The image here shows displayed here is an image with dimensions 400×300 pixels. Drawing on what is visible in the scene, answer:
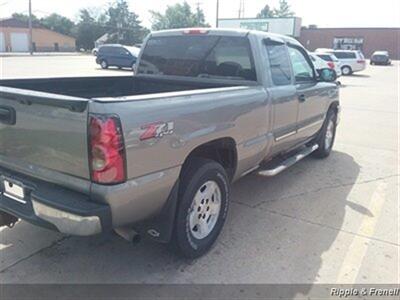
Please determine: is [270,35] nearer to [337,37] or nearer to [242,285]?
[242,285]

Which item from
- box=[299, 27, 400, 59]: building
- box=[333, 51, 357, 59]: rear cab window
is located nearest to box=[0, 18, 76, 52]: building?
box=[299, 27, 400, 59]: building

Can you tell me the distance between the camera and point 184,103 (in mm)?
3027

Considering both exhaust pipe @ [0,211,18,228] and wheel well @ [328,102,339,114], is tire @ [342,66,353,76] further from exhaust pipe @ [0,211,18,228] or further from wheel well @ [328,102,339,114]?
exhaust pipe @ [0,211,18,228]

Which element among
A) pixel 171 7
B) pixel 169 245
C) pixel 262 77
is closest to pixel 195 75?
pixel 262 77

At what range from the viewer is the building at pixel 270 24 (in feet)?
186

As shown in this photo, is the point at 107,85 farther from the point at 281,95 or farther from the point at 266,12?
the point at 266,12

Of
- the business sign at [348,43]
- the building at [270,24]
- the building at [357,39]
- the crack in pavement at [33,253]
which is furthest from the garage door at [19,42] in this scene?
the crack in pavement at [33,253]

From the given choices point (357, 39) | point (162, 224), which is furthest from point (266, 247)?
point (357, 39)

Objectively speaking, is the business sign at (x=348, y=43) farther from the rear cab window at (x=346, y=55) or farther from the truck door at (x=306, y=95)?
the truck door at (x=306, y=95)

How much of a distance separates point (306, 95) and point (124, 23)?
90.1 meters

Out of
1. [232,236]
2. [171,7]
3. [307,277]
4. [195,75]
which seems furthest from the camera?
[171,7]

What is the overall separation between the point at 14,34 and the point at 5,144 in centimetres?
7359

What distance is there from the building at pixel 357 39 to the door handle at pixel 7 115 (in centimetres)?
6694

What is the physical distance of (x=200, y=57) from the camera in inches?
185
